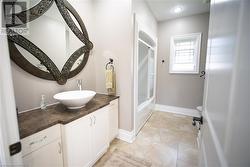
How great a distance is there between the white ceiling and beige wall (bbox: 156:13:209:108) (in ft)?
0.65

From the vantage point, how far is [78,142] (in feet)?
4.12

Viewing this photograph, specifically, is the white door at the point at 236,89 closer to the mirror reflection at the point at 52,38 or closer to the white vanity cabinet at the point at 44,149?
the white vanity cabinet at the point at 44,149

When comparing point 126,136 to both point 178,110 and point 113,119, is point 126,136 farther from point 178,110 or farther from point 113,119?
point 178,110

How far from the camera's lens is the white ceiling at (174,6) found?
7.72 ft

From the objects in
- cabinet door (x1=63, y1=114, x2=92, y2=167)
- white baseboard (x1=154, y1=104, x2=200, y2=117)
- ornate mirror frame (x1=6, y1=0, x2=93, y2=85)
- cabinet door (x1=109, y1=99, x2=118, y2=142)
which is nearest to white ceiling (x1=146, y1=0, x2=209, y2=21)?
ornate mirror frame (x1=6, y1=0, x2=93, y2=85)

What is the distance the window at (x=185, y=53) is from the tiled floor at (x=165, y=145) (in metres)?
1.44

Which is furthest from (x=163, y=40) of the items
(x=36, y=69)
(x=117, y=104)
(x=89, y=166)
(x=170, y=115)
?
(x=89, y=166)

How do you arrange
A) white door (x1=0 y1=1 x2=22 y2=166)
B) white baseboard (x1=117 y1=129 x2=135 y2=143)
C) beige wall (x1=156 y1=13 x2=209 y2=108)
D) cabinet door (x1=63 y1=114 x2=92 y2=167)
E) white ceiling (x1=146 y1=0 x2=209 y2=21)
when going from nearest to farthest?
white door (x1=0 y1=1 x2=22 y2=166), cabinet door (x1=63 y1=114 x2=92 y2=167), white baseboard (x1=117 y1=129 x2=135 y2=143), white ceiling (x1=146 y1=0 x2=209 y2=21), beige wall (x1=156 y1=13 x2=209 y2=108)

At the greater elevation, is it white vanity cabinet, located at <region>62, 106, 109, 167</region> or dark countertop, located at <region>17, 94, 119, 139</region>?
dark countertop, located at <region>17, 94, 119, 139</region>

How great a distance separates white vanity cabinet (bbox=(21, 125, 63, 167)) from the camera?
907mm

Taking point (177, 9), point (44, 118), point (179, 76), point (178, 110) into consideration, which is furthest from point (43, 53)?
point (178, 110)

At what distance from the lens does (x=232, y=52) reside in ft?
1.36

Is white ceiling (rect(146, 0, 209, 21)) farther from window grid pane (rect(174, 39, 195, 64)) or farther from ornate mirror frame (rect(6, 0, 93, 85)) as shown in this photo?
ornate mirror frame (rect(6, 0, 93, 85))

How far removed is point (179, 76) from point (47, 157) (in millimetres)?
3252
